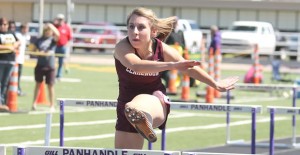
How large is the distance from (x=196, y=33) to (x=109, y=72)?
12837 mm

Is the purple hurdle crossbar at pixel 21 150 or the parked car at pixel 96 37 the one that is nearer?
the purple hurdle crossbar at pixel 21 150

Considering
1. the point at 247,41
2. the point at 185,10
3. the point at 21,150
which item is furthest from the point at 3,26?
the point at 185,10

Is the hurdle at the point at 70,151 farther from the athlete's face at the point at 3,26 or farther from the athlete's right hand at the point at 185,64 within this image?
the athlete's face at the point at 3,26

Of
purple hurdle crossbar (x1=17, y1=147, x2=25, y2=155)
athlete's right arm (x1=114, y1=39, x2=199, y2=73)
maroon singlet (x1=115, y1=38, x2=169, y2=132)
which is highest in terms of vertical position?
athlete's right arm (x1=114, y1=39, x2=199, y2=73)

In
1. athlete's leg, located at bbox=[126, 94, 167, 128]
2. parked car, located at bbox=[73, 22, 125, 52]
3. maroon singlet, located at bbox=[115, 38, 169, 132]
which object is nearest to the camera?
athlete's leg, located at bbox=[126, 94, 167, 128]

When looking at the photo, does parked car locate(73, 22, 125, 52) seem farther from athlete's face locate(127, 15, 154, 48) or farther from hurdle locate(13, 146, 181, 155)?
hurdle locate(13, 146, 181, 155)

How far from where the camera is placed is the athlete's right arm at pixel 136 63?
25.2ft

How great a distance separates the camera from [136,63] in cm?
781

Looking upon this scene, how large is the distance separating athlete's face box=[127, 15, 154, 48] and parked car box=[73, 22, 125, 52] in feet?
131

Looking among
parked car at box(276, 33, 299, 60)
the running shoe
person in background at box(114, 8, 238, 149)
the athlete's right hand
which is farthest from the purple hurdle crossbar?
parked car at box(276, 33, 299, 60)

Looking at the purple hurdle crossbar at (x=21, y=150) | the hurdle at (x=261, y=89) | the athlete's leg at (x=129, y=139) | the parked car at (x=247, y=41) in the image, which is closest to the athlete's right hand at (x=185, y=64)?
the athlete's leg at (x=129, y=139)

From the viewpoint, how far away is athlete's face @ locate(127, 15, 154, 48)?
26.0 feet

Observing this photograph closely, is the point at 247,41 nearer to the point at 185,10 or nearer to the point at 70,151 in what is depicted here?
the point at 185,10

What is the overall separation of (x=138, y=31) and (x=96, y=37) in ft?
138
